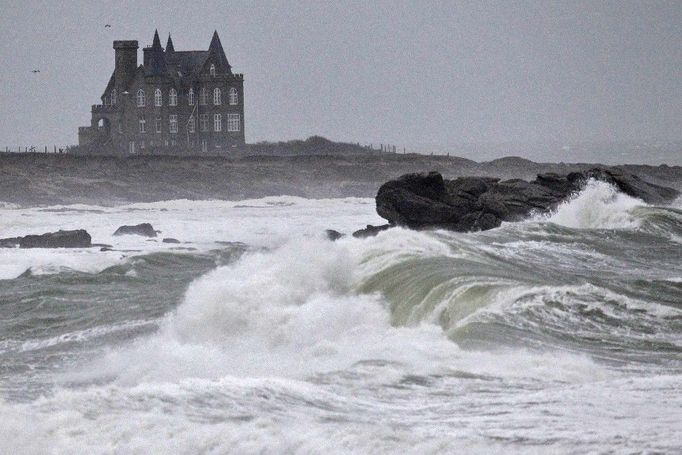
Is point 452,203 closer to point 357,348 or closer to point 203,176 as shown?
point 357,348

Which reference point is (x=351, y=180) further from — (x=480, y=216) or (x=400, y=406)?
(x=400, y=406)

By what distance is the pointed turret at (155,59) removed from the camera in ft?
317

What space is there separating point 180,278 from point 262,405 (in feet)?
44.9

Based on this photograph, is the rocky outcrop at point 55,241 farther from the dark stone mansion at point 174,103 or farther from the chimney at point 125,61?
the chimney at point 125,61

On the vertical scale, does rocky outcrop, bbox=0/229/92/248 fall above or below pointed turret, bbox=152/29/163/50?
below

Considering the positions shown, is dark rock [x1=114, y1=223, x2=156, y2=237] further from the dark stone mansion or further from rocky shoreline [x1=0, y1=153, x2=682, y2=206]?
the dark stone mansion

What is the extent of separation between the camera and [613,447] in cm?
1020

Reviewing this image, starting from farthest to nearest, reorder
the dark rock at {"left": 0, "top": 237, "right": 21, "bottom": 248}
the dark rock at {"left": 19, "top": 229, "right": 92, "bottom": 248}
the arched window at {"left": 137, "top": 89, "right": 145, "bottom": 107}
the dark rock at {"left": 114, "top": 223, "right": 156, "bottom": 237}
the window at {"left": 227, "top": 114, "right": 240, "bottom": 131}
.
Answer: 1. the window at {"left": 227, "top": 114, "right": 240, "bottom": 131}
2. the arched window at {"left": 137, "top": 89, "right": 145, "bottom": 107}
3. the dark rock at {"left": 114, "top": 223, "right": 156, "bottom": 237}
4. the dark rock at {"left": 0, "top": 237, "right": 21, "bottom": 248}
5. the dark rock at {"left": 19, "top": 229, "right": 92, "bottom": 248}

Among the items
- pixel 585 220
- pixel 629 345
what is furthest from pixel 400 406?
pixel 585 220

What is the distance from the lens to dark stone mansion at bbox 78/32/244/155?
316ft

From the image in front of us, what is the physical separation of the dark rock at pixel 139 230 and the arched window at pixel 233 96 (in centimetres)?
5689

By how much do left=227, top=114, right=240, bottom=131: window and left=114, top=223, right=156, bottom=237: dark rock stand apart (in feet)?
189

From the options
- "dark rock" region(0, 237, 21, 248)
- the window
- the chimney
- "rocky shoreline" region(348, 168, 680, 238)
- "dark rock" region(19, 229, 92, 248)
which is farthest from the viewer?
the window

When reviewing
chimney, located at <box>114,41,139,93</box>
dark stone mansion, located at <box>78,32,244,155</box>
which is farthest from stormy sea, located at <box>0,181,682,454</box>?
chimney, located at <box>114,41,139,93</box>
